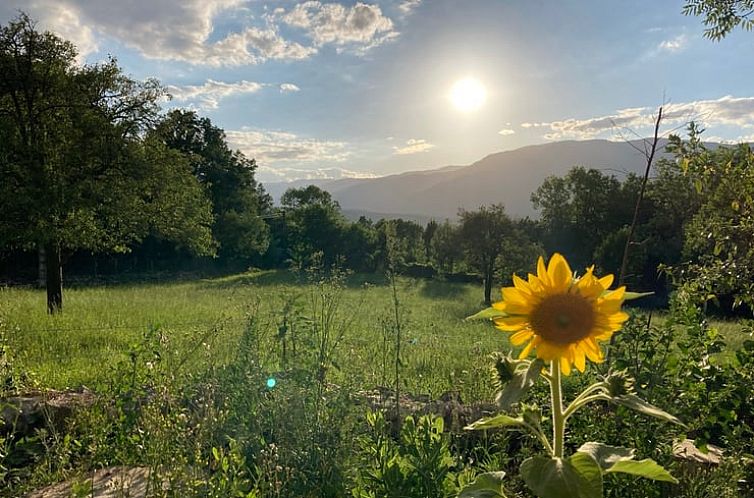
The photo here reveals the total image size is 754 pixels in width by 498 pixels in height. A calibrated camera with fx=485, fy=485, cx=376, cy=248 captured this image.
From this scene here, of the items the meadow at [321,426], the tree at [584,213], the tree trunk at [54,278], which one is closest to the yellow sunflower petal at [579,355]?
the meadow at [321,426]

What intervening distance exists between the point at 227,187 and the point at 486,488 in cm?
3627

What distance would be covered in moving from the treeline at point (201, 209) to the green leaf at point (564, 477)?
6.90ft

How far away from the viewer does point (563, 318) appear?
1068mm

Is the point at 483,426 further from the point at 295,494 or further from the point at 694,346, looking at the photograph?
the point at 694,346

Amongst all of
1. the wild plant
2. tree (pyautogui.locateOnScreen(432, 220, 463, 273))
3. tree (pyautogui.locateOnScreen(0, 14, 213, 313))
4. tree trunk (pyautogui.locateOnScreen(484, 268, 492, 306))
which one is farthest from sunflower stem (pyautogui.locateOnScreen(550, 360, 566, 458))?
tree (pyautogui.locateOnScreen(432, 220, 463, 273))

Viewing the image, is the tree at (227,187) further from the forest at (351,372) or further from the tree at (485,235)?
the forest at (351,372)

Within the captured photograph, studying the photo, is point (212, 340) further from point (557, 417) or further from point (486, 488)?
point (557, 417)

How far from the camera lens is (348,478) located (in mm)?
2293

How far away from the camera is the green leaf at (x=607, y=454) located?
1.09 metres

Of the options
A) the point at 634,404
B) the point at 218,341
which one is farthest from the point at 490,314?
the point at 218,341

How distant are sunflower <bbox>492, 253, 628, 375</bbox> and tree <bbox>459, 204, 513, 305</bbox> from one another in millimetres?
25935

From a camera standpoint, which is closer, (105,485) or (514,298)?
(514,298)

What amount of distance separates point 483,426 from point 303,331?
3.04 metres

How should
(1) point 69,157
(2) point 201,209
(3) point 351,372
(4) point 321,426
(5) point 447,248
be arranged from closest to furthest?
(4) point 321,426 → (3) point 351,372 → (1) point 69,157 → (2) point 201,209 → (5) point 447,248
